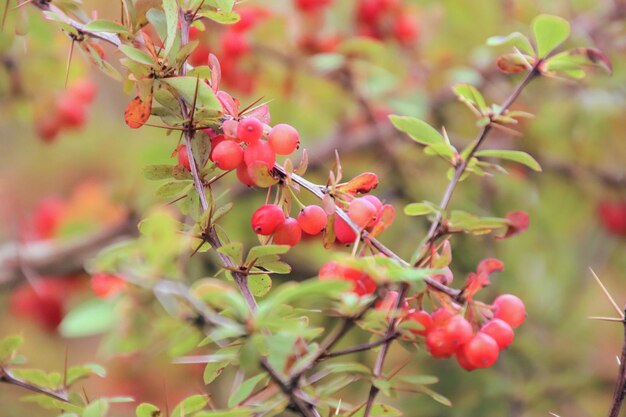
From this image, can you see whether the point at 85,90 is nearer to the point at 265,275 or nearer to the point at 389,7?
the point at 389,7

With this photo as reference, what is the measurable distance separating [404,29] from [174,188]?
102 centimetres

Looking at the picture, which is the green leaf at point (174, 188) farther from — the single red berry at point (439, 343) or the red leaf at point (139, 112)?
the single red berry at point (439, 343)

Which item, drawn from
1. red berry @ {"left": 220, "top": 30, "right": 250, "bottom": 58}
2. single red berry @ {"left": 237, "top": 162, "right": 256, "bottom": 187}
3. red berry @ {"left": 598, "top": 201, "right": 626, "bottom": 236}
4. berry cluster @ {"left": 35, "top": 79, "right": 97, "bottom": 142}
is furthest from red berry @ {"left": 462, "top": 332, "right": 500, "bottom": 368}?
red berry @ {"left": 598, "top": 201, "right": 626, "bottom": 236}

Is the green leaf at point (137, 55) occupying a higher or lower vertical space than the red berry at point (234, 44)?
higher

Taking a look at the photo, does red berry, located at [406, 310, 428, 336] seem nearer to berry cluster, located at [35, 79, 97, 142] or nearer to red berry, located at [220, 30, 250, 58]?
red berry, located at [220, 30, 250, 58]

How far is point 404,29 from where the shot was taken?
1518 mm

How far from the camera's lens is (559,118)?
1586 mm

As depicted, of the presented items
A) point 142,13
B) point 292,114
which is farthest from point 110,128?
point 142,13

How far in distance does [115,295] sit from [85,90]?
1.10m

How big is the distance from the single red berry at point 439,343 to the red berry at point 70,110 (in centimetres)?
100

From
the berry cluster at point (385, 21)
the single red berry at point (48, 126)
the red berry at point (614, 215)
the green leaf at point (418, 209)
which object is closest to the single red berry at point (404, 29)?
the berry cluster at point (385, 21)

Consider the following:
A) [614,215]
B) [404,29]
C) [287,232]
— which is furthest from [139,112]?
[614,215]

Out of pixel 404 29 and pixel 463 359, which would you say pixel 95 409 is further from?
pixel 404 29

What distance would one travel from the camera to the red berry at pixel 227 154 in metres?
0.58
